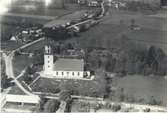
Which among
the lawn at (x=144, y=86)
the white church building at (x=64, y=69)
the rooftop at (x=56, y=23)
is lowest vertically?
the lawn at (x=144, y=86)

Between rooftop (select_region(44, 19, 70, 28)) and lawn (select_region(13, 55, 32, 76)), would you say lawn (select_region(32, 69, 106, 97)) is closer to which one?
lawn (select_region(13, 55, 32, 76))

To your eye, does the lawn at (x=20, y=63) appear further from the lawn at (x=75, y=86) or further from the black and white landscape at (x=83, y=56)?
the lawn at (x=75, y=86)

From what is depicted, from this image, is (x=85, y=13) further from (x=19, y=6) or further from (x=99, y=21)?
(x=19, y=6)

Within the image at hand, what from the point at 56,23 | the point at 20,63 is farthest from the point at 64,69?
the point at 56,23

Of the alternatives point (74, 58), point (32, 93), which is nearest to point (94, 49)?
point (74, 58)

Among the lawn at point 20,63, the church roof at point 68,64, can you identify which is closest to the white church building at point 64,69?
the church roof at point 68,64

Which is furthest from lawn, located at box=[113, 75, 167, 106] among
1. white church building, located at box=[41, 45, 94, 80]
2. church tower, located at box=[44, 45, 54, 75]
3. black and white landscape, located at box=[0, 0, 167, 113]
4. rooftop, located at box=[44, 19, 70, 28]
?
rooftop, located at box=[44, 19, 70, 28]

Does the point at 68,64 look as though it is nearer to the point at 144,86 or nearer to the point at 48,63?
the point at 48,63
